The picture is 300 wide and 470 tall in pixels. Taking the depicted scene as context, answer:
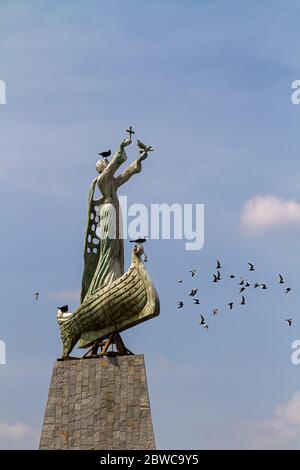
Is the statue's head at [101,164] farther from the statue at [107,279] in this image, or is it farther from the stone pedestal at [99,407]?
the stone pedestal at [99,407]

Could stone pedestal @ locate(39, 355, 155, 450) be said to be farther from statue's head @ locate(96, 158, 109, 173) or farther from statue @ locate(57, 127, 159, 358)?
statue's head @ locate(96, 158, 109, 173)

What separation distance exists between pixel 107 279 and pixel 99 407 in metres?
3.50

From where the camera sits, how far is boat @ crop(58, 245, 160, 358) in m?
44.4

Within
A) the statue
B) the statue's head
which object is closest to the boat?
the statue

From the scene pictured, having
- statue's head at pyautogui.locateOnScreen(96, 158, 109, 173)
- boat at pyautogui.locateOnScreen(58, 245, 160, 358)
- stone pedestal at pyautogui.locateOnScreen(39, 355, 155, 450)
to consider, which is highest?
statue's head at pyautogui.locateOnScreen(96, 158, 109, 173)

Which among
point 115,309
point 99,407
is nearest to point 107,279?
point 115,309

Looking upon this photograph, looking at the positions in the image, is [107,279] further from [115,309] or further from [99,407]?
[99,407]

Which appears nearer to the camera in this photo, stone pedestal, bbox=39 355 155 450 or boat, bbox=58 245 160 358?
stone pedestal, bbox=39 355 155 450

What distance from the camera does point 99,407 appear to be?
4456 cm
